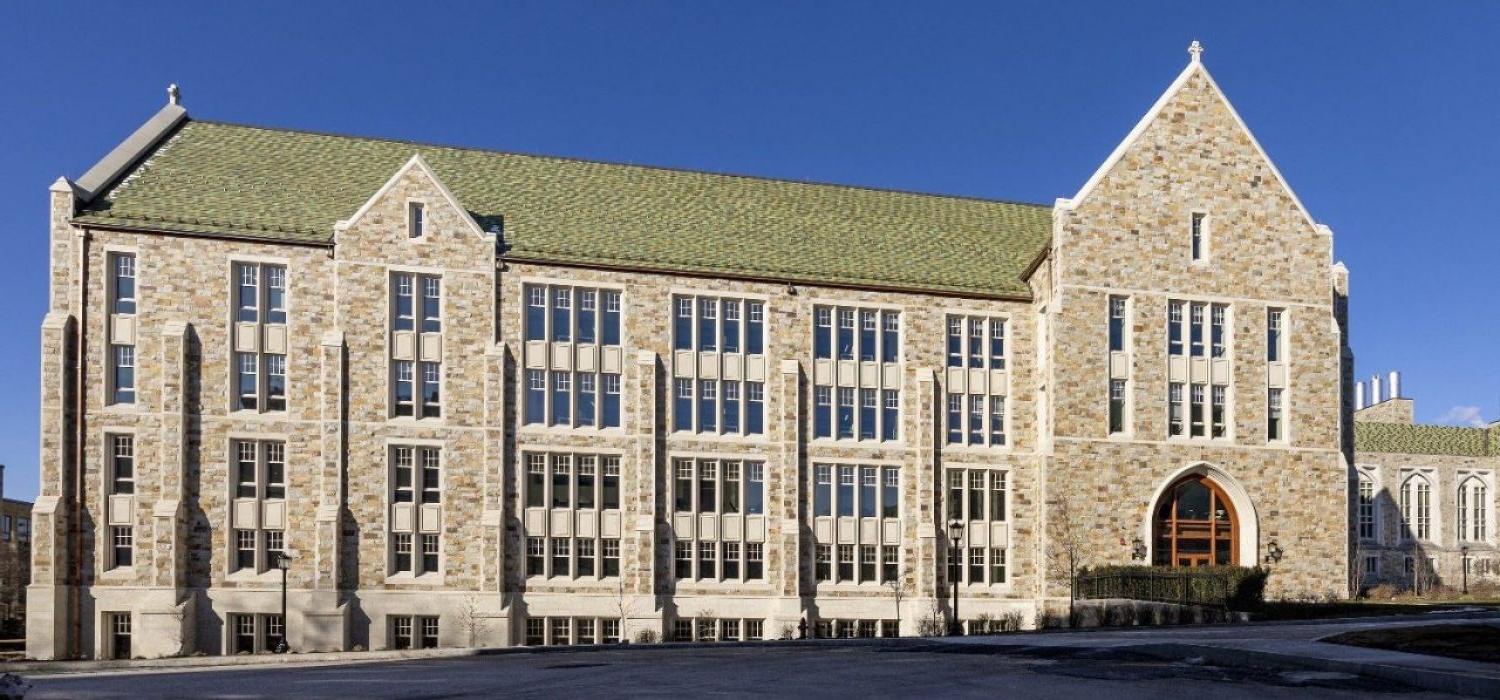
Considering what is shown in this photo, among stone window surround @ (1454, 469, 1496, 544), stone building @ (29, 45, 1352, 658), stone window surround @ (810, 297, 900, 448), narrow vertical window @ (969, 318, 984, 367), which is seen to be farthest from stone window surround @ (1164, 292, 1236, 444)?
stone window surround @ (1454, 469, 1496, 544)

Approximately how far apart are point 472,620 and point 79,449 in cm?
1176

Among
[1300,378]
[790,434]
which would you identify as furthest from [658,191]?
[1300,378]

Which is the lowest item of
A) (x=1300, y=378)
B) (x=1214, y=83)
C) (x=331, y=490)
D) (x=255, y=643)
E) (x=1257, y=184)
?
(x=255, y=643)

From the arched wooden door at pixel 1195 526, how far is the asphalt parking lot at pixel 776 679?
20.8 meters

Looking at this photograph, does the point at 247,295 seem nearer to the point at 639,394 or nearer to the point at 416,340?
the point at 416,340

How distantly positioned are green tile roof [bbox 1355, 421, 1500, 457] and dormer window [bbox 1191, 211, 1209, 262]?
3539cm

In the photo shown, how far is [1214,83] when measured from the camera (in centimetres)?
5031

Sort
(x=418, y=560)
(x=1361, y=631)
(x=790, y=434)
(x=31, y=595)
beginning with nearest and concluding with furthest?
(x=1361, y=631) → (x=31, y=595) → (x=418, y=560) → (x=790, y=434)

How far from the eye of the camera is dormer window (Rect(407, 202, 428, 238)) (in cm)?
4491

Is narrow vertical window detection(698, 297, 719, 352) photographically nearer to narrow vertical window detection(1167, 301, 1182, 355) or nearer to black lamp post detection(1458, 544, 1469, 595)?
narrow vertical window detection(1167, 301, 1182, 355)

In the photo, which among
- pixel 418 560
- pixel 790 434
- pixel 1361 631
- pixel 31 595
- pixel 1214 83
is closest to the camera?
pixel 1361 631

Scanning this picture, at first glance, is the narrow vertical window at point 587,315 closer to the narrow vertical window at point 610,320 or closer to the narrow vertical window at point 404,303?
the narrow vertical window at point 610,320

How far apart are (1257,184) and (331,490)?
101ft

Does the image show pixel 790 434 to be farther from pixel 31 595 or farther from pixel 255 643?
→ pixel 31 595
